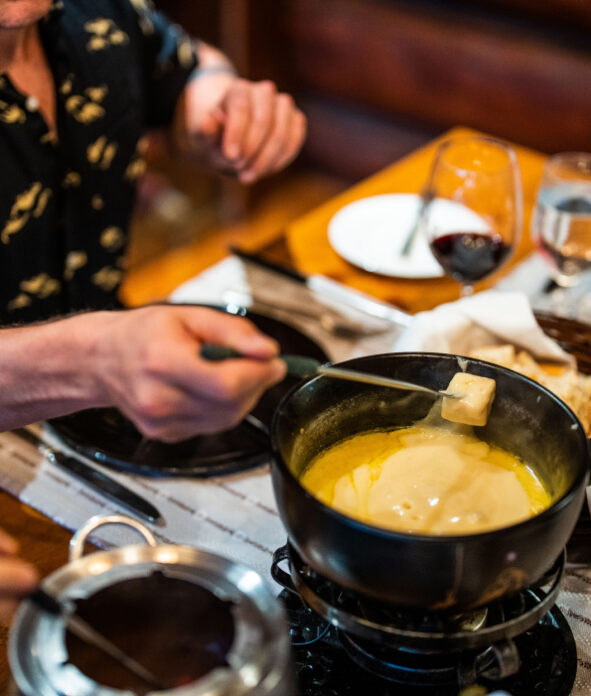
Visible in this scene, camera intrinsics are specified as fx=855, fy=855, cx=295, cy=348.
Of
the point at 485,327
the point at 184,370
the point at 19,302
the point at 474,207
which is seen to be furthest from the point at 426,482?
the point at 19,302

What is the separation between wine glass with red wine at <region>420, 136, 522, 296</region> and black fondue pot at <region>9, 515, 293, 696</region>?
80 centimetres

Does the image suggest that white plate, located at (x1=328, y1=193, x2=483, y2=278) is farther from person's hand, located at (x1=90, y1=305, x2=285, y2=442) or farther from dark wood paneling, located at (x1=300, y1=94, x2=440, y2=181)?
dark wood paneling, located at (x1=300, y1=94, x2=440, y2=181)

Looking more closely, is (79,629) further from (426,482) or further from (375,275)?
(375,275)

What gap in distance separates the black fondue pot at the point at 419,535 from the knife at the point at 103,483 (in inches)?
9.8

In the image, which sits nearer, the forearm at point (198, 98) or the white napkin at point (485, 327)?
the white napkin at point (485, 327)

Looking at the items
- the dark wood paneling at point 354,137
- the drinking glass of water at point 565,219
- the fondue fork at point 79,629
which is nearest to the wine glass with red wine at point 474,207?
the drinking glass of water at point 565,219

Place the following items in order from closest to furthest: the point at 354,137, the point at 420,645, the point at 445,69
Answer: the point at 420,645
the point at 445,69
the point at 354,137

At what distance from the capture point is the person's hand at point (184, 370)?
65 centimetres

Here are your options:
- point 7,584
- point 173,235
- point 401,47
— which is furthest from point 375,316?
point 173,235

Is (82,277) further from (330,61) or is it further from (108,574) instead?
(330,61)

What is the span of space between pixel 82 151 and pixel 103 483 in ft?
2.64

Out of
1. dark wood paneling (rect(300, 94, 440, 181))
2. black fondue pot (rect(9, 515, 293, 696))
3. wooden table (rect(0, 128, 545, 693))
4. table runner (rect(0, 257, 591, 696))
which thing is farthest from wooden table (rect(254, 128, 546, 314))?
dark wood paneling (rect(300, 94, 440, 181))

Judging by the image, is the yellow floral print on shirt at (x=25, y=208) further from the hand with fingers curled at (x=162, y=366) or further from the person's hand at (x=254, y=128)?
the hand with fingers curled at (x=162, y=366)

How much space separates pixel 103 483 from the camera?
3.29ft
